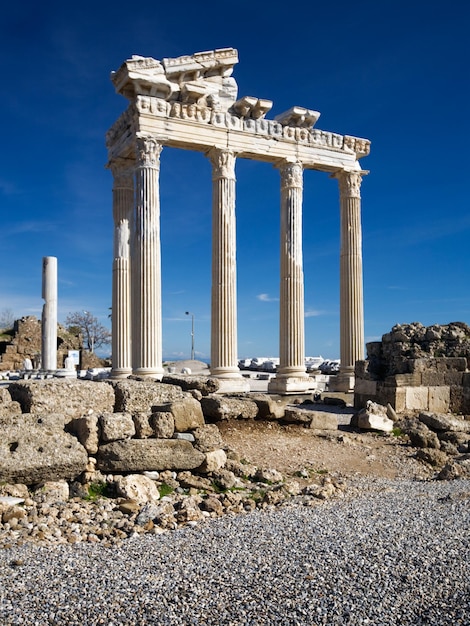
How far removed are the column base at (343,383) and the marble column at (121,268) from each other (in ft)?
25.0

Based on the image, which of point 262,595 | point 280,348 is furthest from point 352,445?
point 280,348

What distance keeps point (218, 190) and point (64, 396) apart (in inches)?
494

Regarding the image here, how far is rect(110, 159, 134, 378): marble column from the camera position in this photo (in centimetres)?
2153

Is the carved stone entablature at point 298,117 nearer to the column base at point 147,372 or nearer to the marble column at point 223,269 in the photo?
the marble column at point 223,269

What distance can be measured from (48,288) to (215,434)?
22727mm

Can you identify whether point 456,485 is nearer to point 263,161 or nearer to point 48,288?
point 263,161

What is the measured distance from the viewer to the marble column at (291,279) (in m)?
22.5

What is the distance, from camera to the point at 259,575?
5527mm

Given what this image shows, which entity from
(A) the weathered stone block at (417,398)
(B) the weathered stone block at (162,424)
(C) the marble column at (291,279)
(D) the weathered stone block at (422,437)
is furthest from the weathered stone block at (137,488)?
(C) the marble column at (291,279)

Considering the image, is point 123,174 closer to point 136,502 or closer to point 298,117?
point 298,117

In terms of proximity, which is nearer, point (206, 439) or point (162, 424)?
point (162, 424)

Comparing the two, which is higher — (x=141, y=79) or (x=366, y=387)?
(x=141, y=79)

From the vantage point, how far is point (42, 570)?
5691 mm

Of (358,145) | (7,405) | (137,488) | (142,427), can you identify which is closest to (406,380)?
(142,427)
